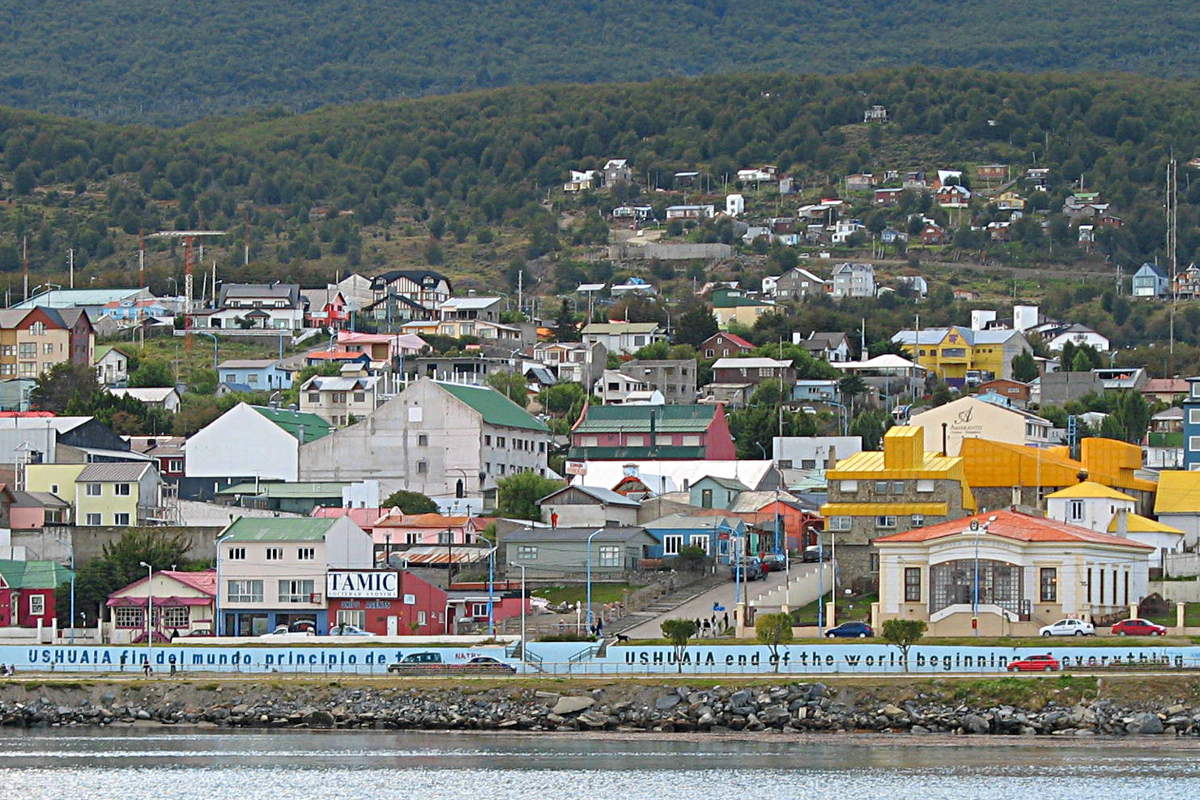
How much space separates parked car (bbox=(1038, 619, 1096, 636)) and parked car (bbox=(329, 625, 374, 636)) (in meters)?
22.1

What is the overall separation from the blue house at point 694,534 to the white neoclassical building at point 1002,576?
50.9 feet

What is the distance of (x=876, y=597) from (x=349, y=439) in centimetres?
3743

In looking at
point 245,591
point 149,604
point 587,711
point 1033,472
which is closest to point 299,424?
point 245,591

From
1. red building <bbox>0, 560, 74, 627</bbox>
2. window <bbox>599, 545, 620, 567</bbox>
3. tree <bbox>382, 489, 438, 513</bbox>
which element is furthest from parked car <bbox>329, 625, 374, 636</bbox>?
tree <bbox>382, 489, 438, 513</bbox>

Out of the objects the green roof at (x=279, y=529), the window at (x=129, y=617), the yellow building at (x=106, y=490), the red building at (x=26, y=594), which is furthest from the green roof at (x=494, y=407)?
the red building at (x=26, y=594)

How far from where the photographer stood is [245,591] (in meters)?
90.1

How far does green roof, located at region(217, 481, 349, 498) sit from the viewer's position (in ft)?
367

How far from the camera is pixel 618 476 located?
382ft

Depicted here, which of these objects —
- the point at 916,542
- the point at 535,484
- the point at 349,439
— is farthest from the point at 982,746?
the point at 349,439

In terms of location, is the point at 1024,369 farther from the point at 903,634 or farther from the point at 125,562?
the point at 903,634

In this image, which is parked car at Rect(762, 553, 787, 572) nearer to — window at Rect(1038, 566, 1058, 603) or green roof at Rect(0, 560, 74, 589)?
window at Rect(1038, 566, 1058, 603)

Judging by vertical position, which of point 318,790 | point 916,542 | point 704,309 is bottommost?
point 318,790

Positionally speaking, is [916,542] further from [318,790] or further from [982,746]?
[318,790]

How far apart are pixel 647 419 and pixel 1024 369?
44.2m
